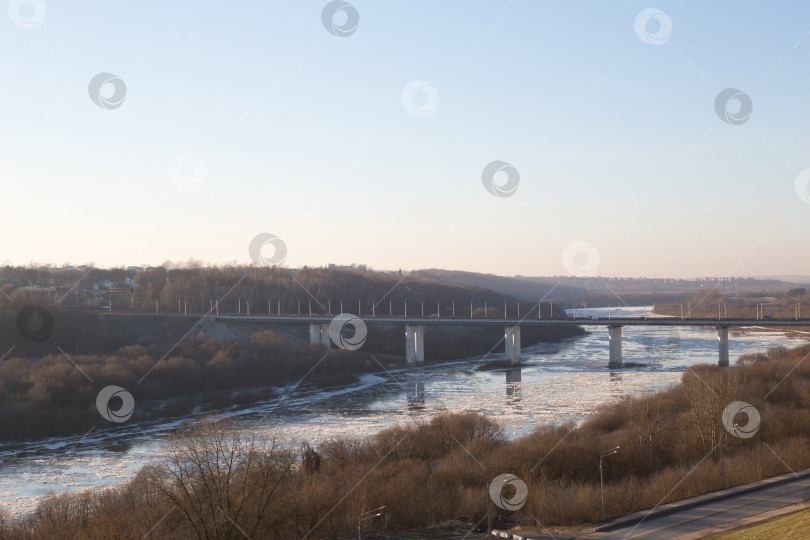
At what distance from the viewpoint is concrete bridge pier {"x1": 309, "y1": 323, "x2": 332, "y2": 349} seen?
273 feet

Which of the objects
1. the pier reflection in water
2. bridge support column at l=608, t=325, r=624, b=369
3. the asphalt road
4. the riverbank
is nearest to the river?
the pier reflection in water

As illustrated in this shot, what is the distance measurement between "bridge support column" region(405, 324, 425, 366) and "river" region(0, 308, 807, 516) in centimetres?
305

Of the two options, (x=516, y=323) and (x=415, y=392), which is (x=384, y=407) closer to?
(x=415, y=392)

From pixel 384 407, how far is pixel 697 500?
27250mm

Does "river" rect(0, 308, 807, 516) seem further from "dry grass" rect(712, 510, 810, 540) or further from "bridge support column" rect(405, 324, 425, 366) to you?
"dry grass" rect(712, 510, 810, 540)

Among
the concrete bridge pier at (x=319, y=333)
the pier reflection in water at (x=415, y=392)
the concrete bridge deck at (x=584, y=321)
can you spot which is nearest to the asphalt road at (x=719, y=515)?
the pier reflection in water at (x=415, y=392)

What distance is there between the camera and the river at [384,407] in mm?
31812

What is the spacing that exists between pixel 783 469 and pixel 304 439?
2041cm

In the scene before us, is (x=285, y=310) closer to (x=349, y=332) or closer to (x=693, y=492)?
(x=349, y=332)

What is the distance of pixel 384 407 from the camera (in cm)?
4800

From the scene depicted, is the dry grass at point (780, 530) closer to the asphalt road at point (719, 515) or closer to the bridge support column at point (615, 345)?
the asphalt road at point (719, 515)

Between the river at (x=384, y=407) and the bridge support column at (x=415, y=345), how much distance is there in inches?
120

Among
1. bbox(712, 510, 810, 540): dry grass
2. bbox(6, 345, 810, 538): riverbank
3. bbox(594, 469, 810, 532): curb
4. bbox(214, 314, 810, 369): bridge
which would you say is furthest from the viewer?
bbox(214, 314, 810, 369): bridge

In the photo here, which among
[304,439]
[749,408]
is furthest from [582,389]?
[304,439]
